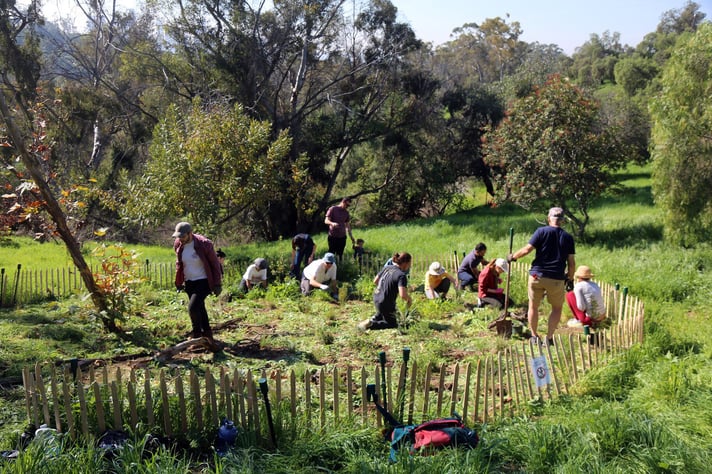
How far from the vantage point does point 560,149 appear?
1405cm

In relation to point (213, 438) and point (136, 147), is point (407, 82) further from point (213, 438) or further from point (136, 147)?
point (213, 438)

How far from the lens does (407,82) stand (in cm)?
2477

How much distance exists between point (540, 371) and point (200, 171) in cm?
953

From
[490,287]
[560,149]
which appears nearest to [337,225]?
[490,287]

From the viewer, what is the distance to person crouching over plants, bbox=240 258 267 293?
1084 centimetres

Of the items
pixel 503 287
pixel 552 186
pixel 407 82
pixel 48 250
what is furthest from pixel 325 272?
pixel 407 82

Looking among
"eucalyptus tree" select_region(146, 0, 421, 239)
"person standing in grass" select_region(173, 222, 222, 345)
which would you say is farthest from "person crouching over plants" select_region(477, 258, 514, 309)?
"eucalyptus tree" select_region(146, 0, 421, 239)

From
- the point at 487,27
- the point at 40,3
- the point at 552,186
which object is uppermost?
the point at 487,27

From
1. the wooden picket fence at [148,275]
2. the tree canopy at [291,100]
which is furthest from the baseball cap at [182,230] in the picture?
the tree canopy at [291,100]

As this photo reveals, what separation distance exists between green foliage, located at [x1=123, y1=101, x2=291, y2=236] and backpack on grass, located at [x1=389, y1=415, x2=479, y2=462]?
367 inches

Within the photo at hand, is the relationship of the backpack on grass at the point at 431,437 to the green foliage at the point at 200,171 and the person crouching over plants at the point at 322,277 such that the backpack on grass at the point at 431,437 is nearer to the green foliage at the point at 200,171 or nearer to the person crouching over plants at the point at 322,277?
the person crouching over plants at the point at 322,277

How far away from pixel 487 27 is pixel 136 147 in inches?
1838

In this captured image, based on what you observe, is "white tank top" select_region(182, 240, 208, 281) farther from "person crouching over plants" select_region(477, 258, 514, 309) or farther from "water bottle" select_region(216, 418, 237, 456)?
"person crouching over plants" select_region(477, 258, 514, 309)

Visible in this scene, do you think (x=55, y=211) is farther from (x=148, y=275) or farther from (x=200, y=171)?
(x=200, y=171)
